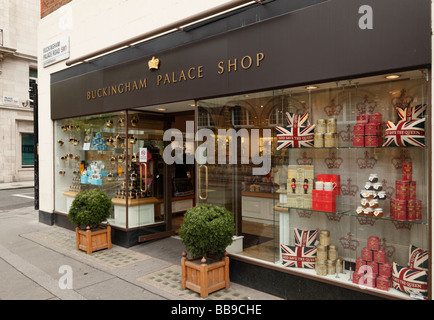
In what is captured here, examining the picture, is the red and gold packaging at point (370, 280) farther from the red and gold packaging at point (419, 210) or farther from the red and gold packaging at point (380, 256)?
the red and gold packaging at point (419, 210)

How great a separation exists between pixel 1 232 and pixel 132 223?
4.00 meters

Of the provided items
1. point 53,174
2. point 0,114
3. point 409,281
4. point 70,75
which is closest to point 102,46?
point 70,75

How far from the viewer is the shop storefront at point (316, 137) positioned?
3.68 m

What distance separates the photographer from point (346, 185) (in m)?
4.47

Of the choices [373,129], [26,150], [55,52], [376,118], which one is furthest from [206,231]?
[26,150]

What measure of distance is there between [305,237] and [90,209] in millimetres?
4291

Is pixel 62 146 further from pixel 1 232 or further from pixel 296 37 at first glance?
pixel 296 37

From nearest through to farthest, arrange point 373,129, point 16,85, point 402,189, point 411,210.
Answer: point 411,210, point 402,189, point 373,129, point 16,85

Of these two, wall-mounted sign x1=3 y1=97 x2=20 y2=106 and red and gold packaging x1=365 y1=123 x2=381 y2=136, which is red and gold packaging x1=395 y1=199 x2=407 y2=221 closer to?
red and gold packaging x1=365 y1=123 x2=381 y2=136

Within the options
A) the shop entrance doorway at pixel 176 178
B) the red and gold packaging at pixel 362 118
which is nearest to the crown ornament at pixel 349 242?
the red and gold packaging at pixel 362 118

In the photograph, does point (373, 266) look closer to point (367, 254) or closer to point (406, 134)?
point (367, 254)

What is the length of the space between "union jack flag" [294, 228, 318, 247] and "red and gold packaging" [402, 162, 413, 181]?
139 cm

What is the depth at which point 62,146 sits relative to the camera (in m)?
9.23

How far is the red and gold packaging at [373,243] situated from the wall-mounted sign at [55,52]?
823 cm
